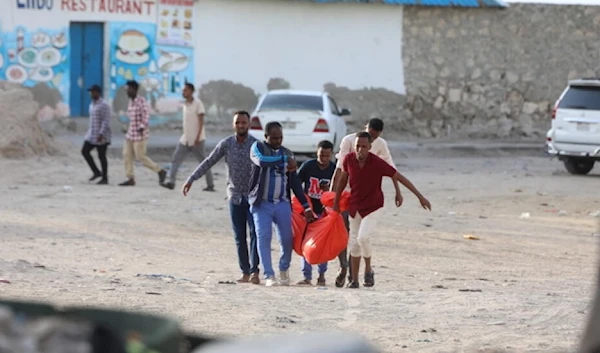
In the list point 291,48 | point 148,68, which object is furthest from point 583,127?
point 148,68

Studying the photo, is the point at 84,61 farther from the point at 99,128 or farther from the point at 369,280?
the point at 369,280

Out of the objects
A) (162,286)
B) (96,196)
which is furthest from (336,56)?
(162,286)

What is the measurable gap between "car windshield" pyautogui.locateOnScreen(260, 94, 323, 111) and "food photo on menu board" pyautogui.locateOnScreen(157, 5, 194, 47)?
15.9 ft

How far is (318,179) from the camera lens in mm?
11156

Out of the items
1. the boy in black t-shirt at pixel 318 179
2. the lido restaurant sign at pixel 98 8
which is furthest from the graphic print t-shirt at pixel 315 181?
the lido restaurant sign at pixel 98 8

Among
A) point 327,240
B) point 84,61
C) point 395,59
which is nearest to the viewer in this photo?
point 327,240

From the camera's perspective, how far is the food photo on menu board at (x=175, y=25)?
26719 mm

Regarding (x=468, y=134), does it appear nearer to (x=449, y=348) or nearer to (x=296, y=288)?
(x=296, y=288)

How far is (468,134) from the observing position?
2972 centimetres

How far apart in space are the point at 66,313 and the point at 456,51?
86.9 feet

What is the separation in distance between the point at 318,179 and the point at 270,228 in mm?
856

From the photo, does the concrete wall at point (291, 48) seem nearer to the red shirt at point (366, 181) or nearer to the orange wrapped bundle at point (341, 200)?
the orange wrapped bundle at point (341, 200)

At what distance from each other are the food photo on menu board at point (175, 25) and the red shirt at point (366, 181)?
16.8 m

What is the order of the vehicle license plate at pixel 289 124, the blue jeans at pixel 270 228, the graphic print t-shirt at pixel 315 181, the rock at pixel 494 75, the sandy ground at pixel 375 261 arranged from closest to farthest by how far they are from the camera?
the sandy ground at pixel 375 261 < the blue jeans at pixel 270 228 < the graphic print t-shirt at pixel 315 181 < the vehicle license plate at pixel 289 124 < the rock at pixel 494 75
